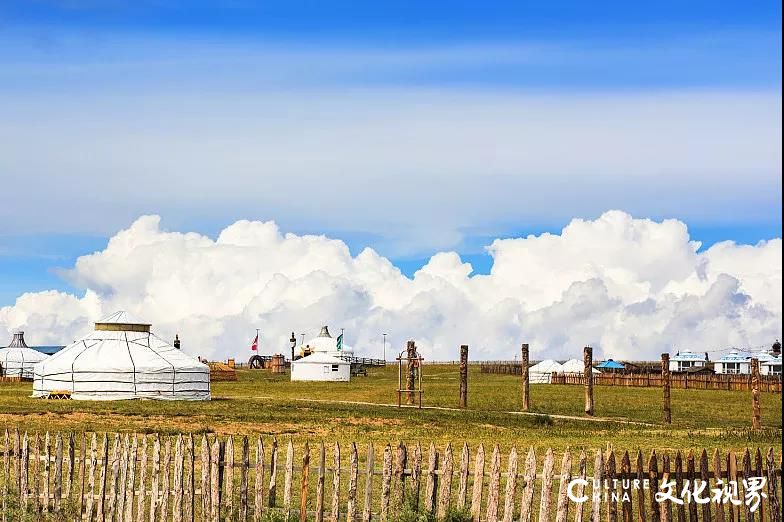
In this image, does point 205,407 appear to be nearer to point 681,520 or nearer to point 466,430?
point 466,430

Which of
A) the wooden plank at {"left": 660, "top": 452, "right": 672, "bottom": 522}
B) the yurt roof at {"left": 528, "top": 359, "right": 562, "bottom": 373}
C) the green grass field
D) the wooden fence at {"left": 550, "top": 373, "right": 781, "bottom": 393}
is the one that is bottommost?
the green grass field

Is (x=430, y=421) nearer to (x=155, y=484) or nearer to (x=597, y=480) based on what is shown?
(x=155, y=484)

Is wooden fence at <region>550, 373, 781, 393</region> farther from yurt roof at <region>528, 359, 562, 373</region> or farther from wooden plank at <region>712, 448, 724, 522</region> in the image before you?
wooden plank at <region>712, 448, 724, 522</region>

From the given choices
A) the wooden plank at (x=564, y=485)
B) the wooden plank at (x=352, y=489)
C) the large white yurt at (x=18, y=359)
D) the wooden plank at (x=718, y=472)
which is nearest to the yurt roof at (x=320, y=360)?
the large white yurt at (x=18, y=359)

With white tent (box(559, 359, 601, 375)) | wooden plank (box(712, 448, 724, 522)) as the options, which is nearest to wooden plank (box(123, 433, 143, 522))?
wooden plank (box(712, 448, 724, 522))

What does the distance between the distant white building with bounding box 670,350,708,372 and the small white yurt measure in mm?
51389

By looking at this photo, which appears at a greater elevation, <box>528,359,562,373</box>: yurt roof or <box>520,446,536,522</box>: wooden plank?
<box>528,359,562,373</box>: yurt roof

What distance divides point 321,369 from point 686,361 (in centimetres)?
5692

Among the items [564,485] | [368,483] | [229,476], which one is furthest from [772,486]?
[229,476]

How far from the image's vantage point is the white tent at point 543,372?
100519 millimetres

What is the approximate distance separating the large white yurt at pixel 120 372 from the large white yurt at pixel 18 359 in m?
40.9

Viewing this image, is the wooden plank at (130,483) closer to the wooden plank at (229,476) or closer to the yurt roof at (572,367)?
the wooden plank at (229,476)

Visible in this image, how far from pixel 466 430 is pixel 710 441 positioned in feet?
24.4

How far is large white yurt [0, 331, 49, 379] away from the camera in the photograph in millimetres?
98062
